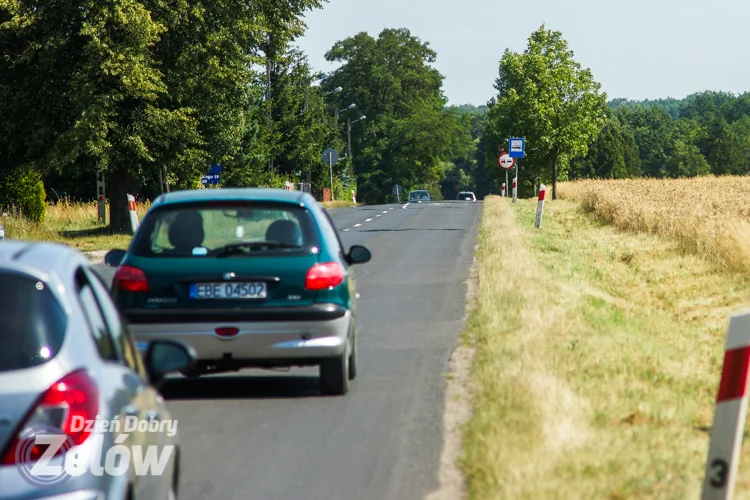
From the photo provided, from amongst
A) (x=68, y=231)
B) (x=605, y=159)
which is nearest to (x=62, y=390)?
(x=68, y=231)

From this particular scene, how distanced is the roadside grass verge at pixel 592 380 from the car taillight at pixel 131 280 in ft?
8.08

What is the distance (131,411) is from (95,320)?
331 millimetres

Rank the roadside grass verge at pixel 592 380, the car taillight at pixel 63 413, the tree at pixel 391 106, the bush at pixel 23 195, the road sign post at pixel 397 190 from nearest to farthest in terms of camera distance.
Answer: the car taillight at pixel 63 413 < the roadside grass verge at pixel 592 380 < the bush at pixel 23 195 < the tree at pixel 391 106 < the road sign post at pixel 397 190

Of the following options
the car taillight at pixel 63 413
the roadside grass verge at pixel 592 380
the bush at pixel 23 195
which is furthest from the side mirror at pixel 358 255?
the bush at pixel 23 195

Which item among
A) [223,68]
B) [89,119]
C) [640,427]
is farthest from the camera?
[223,68]

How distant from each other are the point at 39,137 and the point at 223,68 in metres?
5.46

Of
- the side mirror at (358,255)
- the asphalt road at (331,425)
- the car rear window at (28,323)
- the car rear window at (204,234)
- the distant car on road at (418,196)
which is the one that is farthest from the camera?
the distant car on road at (418,196)

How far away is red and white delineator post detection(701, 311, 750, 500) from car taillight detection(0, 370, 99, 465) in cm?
288

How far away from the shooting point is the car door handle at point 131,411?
13.2 feet

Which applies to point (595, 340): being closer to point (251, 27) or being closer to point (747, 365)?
point (747, 365)

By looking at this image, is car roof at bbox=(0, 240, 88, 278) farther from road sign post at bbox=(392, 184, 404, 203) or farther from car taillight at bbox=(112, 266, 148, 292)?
road sign post at bbox=(392, 184, 404, 203)

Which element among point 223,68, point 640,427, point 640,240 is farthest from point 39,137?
point 640,427

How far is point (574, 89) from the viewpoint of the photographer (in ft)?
236

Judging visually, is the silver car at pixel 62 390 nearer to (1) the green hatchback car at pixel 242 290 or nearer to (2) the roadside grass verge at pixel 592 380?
(2) the roadside grass verge at pixel 592 380
